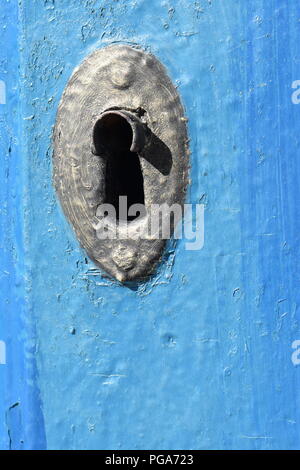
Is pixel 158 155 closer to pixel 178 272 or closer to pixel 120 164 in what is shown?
pixel 120 164

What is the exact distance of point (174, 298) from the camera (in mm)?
1385

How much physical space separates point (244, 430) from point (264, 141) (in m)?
0.48

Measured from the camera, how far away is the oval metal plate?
1.36 m

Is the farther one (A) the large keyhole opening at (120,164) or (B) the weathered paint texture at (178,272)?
(A) the large keyhole opening at (120,164)

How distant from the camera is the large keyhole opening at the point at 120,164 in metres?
1.41

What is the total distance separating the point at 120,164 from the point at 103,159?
4 cm

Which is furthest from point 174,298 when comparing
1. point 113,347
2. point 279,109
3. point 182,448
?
point 279,109

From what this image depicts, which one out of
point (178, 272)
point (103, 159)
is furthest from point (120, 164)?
point (178, 272)

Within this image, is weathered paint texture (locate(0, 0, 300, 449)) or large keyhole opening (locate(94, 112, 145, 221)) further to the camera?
large keyhole opening (locate(94, 112, 145, 221))

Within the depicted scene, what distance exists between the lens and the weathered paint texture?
1271 millimetres

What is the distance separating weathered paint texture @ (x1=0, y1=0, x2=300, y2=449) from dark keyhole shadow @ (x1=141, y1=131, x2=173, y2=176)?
46mm

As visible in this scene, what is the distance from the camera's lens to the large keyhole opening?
1.41 metres

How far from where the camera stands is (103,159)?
141 cm

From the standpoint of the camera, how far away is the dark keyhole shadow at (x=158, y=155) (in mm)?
1367
